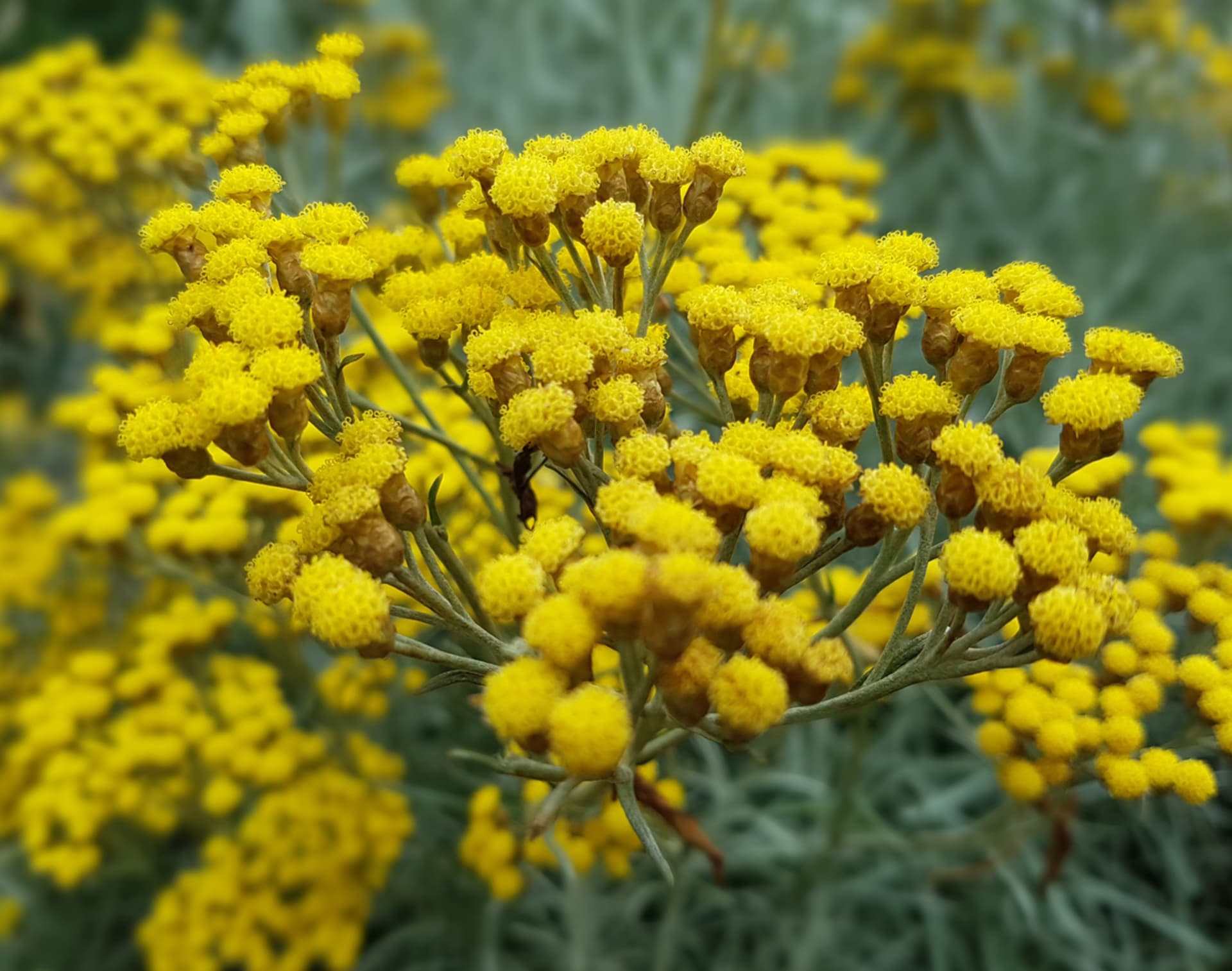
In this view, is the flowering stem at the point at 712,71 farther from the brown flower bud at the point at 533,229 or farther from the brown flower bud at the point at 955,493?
the brown flower bud at the point at 955,493

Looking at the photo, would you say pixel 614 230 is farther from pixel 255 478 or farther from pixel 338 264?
pixel 255 478

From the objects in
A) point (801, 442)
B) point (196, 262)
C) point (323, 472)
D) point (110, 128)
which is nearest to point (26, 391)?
point (110, 128)

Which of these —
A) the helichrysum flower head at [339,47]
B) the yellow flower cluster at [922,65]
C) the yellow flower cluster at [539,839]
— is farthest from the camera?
the yellow flower cluster at [922,65]

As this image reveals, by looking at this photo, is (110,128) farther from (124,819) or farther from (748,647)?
(748,647)

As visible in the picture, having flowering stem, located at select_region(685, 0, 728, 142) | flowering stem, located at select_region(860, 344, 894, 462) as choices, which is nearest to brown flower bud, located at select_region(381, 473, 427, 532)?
flowering stem, located at select_region(860, 344, 894, 462)

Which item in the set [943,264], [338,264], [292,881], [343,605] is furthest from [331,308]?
[943,264]

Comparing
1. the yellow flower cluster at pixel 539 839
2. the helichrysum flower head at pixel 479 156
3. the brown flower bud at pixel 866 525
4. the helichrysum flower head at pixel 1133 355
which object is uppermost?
the helichrysum flower head at pixel 479 156

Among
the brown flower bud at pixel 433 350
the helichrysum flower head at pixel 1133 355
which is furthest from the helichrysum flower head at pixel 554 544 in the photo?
the helichrysum flower head at pixel 1133 355
